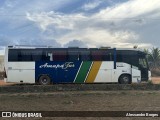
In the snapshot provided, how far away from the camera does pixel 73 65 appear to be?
31203mm

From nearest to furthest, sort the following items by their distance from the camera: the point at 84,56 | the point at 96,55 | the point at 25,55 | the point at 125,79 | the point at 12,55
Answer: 1. the point at 12,55
2. the point at 25,55
3. the point at 84,56
4. the point at 96,55
5. the point at 125,79

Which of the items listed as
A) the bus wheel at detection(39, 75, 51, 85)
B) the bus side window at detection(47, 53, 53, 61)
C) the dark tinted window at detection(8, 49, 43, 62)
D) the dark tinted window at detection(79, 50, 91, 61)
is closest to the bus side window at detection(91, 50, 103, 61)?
the dark tinted window at detection(79, 50, 91, 61)

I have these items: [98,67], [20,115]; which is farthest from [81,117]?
[98,67]

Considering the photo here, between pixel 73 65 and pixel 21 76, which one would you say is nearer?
pixel 21 76

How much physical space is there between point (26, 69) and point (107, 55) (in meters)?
6.62

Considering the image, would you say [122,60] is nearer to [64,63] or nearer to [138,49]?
[138,49]

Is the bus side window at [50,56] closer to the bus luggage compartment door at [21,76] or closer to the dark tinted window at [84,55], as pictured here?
the bus luggage compartment door at [21,76]

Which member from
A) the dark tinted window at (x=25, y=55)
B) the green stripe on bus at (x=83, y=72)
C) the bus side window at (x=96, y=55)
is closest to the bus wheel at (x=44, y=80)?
the dark tinted window at (x=25, y=55)

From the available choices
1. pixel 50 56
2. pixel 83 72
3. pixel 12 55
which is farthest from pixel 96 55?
pixel 12 55

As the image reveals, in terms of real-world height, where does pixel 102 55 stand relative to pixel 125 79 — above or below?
above

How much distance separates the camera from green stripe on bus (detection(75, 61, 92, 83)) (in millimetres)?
31002

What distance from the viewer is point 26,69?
30797 mm

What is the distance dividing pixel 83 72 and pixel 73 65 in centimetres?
100

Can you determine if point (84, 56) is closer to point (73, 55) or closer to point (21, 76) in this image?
point (73, 55)
